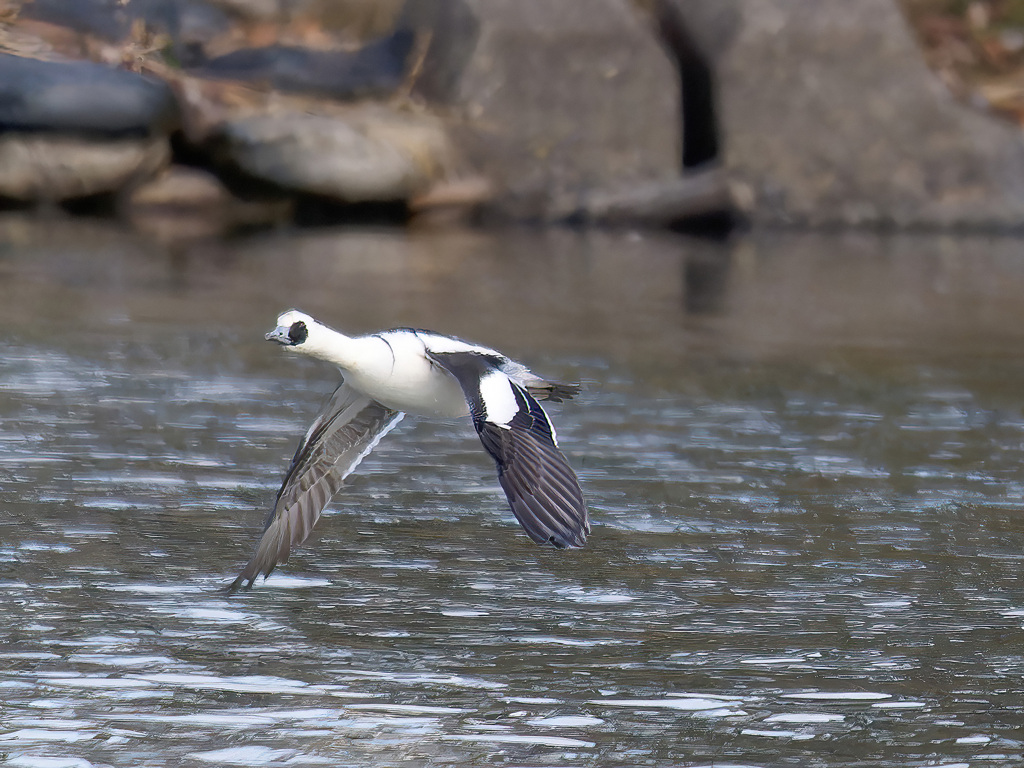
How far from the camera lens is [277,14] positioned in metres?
22.5

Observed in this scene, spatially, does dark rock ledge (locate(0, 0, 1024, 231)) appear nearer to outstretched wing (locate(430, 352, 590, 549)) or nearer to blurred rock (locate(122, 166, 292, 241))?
blurred rock (locate(122, 166, 292, 241))

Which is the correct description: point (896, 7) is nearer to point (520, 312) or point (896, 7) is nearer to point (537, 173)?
point (537, 173)

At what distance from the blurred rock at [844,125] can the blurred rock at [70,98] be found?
6.66 metres

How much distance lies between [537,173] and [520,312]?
871 centimetres

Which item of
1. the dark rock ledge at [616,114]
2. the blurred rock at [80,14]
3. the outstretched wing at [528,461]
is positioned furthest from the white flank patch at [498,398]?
the dark rock ledge at [616,114]

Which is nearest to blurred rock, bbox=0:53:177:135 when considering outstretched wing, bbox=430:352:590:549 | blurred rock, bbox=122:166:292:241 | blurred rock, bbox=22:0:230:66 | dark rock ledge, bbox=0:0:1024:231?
blurred rock, bbox=22:0:230:66

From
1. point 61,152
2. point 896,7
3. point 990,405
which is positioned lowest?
point 990,405

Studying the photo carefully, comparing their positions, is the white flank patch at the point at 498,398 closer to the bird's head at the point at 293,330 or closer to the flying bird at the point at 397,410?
the flying bird at the point at 397,410

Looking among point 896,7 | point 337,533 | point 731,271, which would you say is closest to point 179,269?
point 731,271

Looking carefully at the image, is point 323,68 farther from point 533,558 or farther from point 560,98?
point 533,558

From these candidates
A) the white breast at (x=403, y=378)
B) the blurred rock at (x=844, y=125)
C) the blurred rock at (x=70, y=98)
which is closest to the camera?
the white breast at (x=403, y=378)

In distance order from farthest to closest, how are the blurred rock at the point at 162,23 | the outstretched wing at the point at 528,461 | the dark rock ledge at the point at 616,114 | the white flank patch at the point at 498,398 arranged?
the dark rock ledge at the point at 616,114, the blurred rock at the point at 162,23, the white flank patch at the point at 498,398, the outstretched wing at the point at 528,461

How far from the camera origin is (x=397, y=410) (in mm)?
6195

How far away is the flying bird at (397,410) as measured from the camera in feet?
16.2
